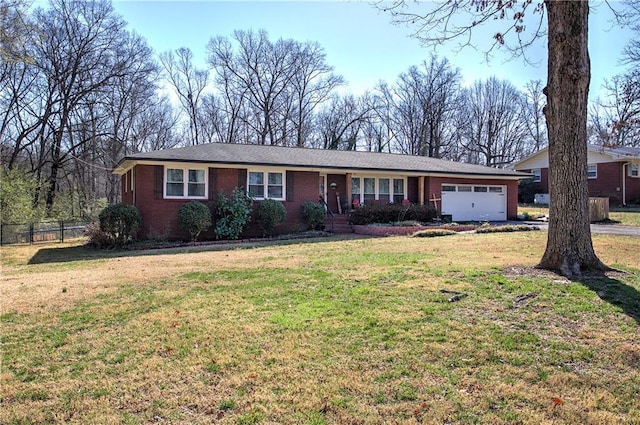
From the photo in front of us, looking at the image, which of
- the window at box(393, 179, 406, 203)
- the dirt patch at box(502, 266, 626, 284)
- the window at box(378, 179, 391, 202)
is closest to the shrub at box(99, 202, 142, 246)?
the window at box(378, 179, 391, 202)

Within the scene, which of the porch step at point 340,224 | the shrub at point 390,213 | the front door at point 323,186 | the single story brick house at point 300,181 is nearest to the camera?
the single story brick house at point 300,181

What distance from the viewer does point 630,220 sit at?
20.1 metres

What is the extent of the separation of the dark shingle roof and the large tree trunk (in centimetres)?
1229

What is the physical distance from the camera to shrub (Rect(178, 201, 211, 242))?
15.3 metres

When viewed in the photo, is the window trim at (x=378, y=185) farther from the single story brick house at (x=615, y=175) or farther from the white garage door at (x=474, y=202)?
the single story brick house at (x=615, y=175)

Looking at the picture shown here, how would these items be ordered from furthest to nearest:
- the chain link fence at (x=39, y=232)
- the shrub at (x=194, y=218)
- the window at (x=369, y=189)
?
the window at (x=369, y=189) → the chain link fence at (x=39, y=232) → the shrub at (x=194, y=218)

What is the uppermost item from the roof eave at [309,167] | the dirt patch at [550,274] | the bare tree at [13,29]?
the bare tree at [13,29]

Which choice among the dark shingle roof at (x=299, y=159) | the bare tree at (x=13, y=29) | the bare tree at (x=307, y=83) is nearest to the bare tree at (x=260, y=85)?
the bare tree at (x=307, y=83)

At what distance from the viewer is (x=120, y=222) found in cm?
1455

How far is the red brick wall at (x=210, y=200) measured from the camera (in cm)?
1586

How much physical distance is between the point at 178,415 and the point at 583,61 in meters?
7.34

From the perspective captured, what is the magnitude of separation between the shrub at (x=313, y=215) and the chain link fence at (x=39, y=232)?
1069 centimetres

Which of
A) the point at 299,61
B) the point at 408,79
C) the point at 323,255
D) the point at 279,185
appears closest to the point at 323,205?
the point at 279,185

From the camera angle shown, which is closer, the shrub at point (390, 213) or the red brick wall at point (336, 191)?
the shrub at point (390, 213)
